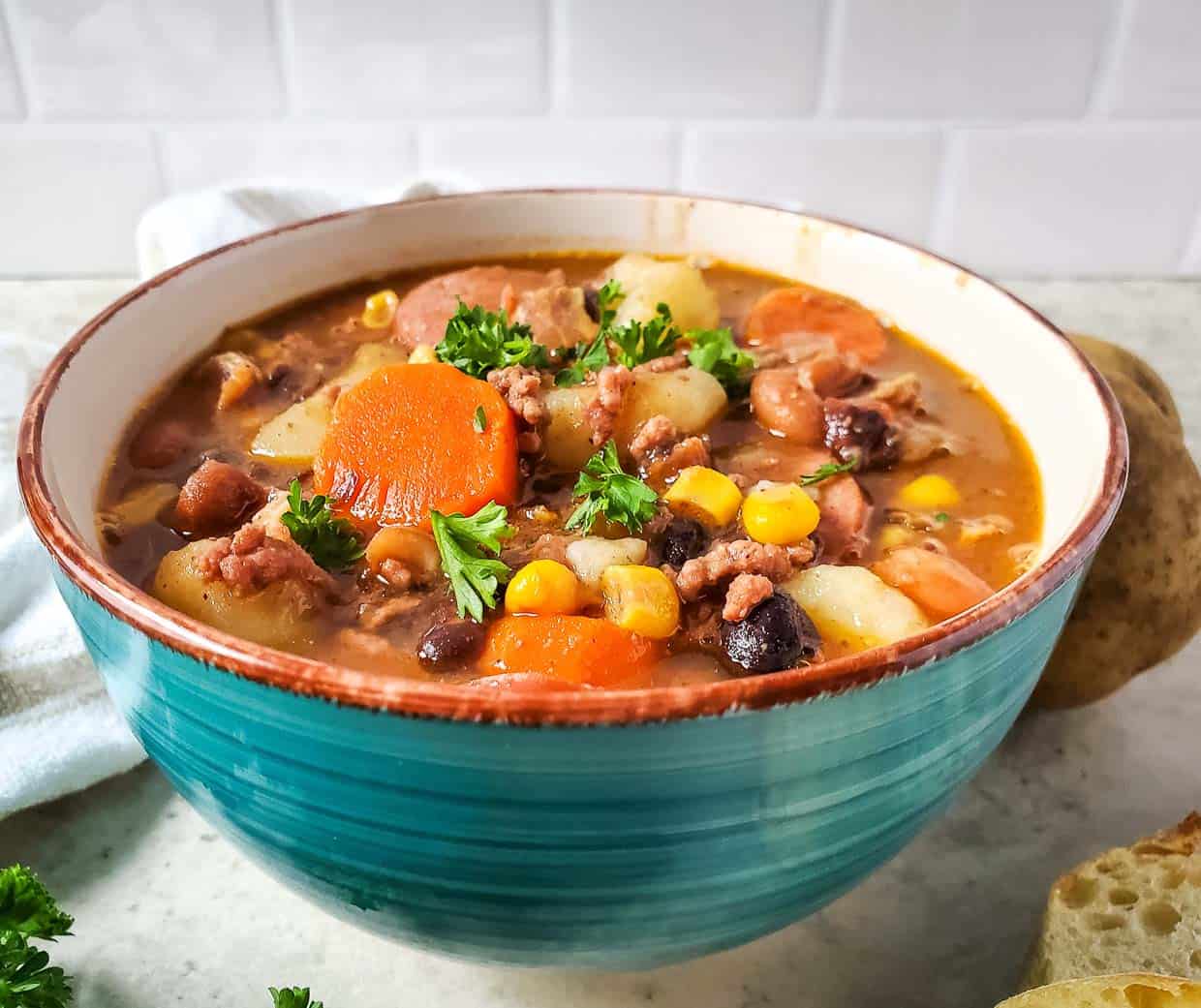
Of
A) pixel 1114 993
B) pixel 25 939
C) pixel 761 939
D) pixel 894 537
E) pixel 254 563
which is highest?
pixel 254 563

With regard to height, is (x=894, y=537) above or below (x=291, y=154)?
above

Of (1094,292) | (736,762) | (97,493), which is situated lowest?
(1094,292)

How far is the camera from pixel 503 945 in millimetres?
1280

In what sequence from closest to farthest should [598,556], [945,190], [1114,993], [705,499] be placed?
[1114,993]
[598,556]
[705,499]
[945,190]

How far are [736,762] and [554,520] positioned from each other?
579 mm

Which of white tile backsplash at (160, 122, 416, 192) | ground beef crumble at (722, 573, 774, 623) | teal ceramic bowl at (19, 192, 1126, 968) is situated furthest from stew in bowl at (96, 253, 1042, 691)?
white tile backsplash at (160, 122, 416, 192)

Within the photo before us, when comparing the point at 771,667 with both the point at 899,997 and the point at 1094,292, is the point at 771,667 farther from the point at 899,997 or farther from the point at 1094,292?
the point at 1094,292

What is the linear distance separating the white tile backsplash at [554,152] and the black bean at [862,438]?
1.73 metres

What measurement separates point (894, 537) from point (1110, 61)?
2141mm

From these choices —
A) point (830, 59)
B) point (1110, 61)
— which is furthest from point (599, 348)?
point (1110, 61)

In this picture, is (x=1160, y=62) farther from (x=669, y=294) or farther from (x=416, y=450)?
(x=416, y=450)

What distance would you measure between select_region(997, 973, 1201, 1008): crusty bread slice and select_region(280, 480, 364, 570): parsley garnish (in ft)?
2.98

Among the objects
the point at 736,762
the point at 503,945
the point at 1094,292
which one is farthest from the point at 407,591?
the point at 1094,292

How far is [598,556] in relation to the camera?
1479mm
